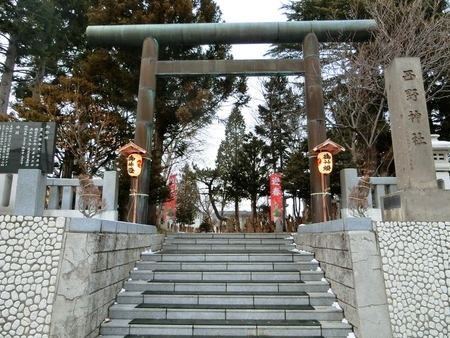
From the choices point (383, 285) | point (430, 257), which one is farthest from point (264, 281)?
point (430, 257)

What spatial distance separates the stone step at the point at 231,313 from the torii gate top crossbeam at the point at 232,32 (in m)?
7.34

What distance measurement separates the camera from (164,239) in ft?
21.6

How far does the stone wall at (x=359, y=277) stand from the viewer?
3158 mm

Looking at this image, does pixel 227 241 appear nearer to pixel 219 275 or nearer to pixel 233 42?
pixel 219 275

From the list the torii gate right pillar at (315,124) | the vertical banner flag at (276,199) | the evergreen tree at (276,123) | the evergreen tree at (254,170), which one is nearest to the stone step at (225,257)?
the torii gate right pillar at (315,124)

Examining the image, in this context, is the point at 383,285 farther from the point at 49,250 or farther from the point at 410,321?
the point at 49,250

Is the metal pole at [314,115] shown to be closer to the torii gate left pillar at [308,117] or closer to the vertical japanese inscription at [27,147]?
the torii gate left pillar at [308,117]

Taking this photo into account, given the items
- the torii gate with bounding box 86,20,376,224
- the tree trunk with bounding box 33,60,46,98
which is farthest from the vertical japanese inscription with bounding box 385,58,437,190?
the tree trunk with bounding box 33,60,46,98

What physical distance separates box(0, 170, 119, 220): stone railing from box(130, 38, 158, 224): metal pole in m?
0.81

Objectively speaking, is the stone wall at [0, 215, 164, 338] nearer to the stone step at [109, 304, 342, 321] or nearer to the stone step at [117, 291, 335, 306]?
the stone step at [109, 304, 342, 321]

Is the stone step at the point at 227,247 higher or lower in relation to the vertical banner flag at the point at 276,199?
lower

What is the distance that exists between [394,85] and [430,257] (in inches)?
105

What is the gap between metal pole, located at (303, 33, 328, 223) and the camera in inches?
285

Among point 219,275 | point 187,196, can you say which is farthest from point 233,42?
point 187,196
